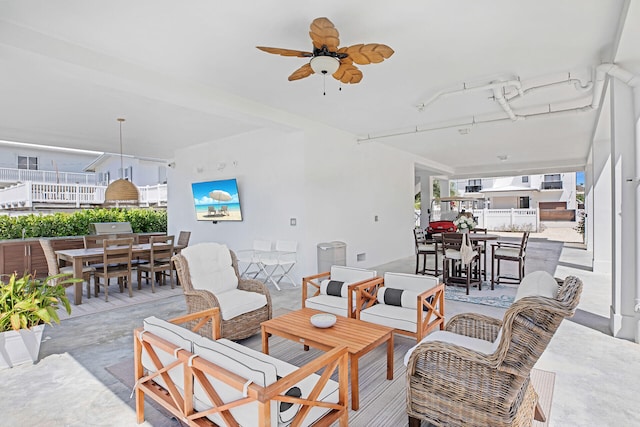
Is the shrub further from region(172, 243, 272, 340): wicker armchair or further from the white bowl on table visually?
the white bowl on table

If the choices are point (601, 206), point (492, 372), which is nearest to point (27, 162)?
point (492, 372)

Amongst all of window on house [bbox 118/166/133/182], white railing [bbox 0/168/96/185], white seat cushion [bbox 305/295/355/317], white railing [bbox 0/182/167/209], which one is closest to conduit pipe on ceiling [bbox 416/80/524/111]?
white seat cushion [bbox 305/295/355/317]

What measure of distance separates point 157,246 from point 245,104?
3050mm

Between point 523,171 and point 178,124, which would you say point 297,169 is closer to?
point 178,124

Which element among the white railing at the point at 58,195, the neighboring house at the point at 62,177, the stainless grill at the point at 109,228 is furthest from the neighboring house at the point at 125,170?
the stainless grill at the point at 109,228

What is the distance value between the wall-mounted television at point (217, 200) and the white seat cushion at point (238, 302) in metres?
3.53

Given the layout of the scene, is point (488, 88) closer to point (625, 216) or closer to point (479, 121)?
point (479, 121)

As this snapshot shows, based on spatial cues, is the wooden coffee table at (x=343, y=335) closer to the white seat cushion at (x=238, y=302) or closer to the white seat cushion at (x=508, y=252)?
the white seat cushion at (x=238, y=302)

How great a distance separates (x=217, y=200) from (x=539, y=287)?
6.69 meters

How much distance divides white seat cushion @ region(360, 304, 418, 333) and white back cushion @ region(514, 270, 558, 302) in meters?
1.16

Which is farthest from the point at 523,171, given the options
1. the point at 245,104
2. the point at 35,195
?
the point at 35,195

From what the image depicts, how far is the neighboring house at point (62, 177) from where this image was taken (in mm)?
10484

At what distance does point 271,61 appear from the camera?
392cm

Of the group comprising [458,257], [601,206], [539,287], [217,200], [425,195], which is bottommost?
[458,257]
